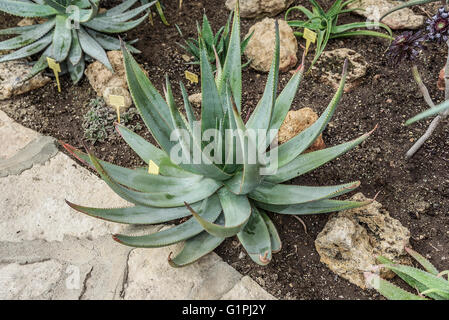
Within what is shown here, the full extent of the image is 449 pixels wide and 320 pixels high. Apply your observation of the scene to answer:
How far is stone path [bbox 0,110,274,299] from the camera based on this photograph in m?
1.79

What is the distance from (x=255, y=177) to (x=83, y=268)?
0.88 m

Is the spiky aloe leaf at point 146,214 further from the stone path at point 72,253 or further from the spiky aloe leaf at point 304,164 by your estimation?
the spiky aloe leaf at point 304,164

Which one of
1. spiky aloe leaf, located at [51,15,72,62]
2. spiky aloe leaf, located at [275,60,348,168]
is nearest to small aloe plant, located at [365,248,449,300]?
spiky aloe leaf, located at [275,60,348,168]

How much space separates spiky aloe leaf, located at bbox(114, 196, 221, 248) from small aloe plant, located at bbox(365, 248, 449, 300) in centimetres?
70

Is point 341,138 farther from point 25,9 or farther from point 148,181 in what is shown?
point 25,9

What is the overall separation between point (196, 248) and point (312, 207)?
52cm

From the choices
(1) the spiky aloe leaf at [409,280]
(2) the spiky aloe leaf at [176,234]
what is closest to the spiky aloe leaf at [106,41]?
(2) the spiky aloe leaf at [176,234]

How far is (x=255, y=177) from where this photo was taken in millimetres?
1612

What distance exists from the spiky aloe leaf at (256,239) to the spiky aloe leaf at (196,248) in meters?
0.11

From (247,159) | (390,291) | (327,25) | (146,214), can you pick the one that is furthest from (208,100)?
(327,25)

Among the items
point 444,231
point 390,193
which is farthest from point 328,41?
point 444,231

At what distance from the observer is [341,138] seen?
2402 mm

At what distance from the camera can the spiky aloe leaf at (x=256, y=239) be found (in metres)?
1.72

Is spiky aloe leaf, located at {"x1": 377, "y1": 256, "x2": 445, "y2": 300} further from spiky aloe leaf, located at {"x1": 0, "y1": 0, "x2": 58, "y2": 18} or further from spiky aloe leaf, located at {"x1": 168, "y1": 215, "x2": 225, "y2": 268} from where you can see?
spiky aloe leaf, located at {"x1": 0, "y1": 0, "x2": 58, "y2": 18}
